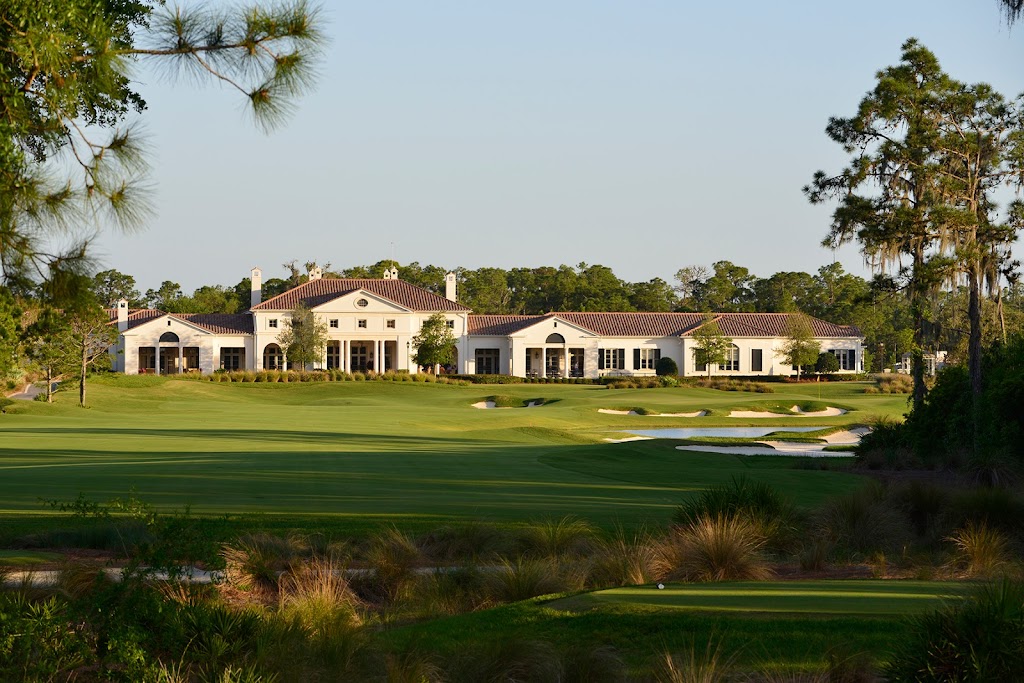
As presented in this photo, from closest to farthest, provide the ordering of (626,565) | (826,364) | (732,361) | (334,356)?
(626,565) < (826,364) < (334,356) < (732,361)

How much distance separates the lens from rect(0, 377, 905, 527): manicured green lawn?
14633 mm

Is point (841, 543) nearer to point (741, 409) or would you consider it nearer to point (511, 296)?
point (741, 409)

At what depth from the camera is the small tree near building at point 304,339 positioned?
7312 cm

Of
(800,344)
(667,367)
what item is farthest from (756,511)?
(667,367)

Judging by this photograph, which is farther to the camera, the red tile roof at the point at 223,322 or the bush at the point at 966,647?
the red tile roof at the point at 223,322

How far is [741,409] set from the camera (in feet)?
167

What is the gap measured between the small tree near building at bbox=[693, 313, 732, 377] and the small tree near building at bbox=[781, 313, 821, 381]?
4.06 meters

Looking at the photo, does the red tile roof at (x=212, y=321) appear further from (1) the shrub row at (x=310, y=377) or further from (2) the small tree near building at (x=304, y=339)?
(1) the shrub row at (x=310, y=377)

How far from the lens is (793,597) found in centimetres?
859

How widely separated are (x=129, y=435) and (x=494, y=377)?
4454 cm

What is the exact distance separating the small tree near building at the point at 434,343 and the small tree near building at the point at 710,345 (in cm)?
1718

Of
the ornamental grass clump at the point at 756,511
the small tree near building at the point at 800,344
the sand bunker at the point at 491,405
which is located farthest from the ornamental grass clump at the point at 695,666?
the small tree near building at the point at 800,344

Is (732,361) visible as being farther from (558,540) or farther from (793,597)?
(793,597)

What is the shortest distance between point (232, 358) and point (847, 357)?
44908 millimetres
